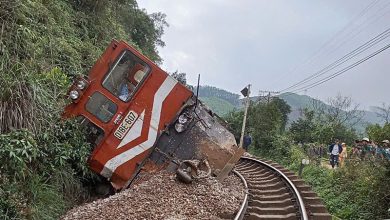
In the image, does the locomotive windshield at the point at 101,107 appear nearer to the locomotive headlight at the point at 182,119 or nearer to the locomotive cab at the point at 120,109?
the locomotive cab at the point at 120,109

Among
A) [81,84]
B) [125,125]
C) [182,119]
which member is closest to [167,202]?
[125,125]

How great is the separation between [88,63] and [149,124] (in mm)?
5802

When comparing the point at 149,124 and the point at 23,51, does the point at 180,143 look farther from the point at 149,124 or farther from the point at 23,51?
the point at 23,51

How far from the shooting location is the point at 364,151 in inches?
595

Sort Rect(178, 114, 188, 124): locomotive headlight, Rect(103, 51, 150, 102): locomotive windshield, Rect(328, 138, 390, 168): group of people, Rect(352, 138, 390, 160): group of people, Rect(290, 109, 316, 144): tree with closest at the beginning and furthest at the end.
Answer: Rect(103, 51, 150, 102): locomotive windshield → Rect(178, 114, 188, 124): locomotive headlight → Rect(328, 138, 390, 168): group of people → Rect(352, 138, 390, 160): group of people → Rect(290, 109, 316, 144): tree

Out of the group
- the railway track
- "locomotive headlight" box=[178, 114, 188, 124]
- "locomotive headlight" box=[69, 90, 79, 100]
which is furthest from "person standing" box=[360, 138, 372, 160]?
"locomotive headlight" box=[69, 90, 79, 100]

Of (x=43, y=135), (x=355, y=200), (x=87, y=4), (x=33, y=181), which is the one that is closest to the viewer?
(x=33, y=181)

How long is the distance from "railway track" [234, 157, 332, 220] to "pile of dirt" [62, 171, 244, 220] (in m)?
0.28

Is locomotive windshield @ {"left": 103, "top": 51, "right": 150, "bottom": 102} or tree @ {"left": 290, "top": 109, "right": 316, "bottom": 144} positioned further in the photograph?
tree @ {"left": 290, "top": 109, "right": 316, "bottom": 144}

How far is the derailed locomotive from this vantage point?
866 cm

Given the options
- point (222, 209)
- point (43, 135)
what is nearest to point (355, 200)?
point (222, 209)

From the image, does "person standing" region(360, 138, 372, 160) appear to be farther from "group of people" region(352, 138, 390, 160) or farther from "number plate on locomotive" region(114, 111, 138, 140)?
"number plate on locomotive" region(114, 111, 138, 140)

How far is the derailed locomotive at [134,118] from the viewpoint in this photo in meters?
A: 8.66

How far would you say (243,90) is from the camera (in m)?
24.2
